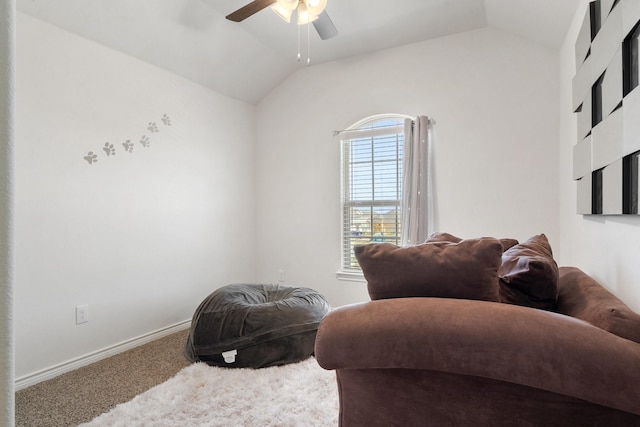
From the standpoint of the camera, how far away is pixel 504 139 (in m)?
2.92

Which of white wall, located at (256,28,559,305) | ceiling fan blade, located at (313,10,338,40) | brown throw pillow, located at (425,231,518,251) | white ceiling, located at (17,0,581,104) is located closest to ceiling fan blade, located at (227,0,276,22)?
ceiling fan blade, located at (313,10,338,40)

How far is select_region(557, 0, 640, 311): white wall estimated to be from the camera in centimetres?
129

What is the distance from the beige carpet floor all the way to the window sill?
5.53 feet

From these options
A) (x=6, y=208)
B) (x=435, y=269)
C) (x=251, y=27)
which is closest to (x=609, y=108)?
(x=435, y=269)

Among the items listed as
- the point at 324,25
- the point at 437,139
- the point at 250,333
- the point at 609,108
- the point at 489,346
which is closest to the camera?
the point at 489,346

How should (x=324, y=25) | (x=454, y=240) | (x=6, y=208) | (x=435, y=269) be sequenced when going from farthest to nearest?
(x=324, y=25) < (x=454, y=240) < (x=435, y=269) < (x=6, y=208)

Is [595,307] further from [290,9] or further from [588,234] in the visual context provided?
[290,9]

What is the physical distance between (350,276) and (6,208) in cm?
328

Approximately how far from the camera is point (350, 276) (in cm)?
354

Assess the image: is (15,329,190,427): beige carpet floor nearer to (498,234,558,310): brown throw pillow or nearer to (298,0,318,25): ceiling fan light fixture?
(498,234,558,310): brown throw pillow

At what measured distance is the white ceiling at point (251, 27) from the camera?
7.56ft

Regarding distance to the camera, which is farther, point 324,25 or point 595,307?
point 324,25

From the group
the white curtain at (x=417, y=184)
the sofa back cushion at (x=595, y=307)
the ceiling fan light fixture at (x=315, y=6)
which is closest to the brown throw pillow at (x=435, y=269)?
the sofa back cushion at (x=595, y=307)

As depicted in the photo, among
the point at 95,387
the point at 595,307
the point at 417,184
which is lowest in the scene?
the point at 95,387
